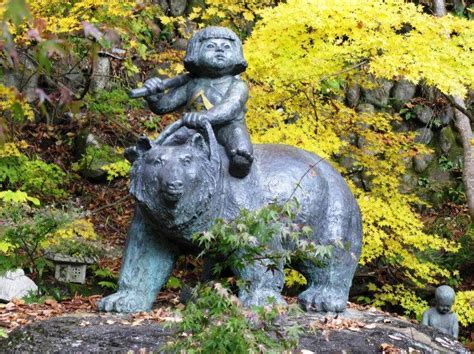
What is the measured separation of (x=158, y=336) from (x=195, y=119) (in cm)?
154

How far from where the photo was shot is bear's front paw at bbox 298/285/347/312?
5.64m

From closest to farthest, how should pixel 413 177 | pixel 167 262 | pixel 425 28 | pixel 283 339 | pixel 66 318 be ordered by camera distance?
pixel 283 339
pixel 66 318
pixel 167 262
pixel 425 28
pixel 413 177

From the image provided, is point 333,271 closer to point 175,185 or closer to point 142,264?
point 142,264

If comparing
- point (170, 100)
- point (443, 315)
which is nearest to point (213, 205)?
point (170, 100)

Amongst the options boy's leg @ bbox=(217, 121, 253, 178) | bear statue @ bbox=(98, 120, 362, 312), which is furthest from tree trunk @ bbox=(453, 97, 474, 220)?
boy's leg @ bbox=(217, 121, 253, 178)

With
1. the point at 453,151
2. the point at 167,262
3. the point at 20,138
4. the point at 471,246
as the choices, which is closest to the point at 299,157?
the point at 167,262

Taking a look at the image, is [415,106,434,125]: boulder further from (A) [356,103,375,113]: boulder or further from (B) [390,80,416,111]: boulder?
(A) [356,103,375,113]: boulder

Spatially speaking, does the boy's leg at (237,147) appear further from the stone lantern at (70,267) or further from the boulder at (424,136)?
the boulder at (424,136)

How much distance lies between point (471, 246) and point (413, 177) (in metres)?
2.48

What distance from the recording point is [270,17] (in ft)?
26.5

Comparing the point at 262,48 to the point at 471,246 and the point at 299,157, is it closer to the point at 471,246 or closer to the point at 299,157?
the point at 299,157

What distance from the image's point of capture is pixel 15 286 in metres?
8.83

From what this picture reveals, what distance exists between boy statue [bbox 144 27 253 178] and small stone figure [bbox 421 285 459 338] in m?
3.26

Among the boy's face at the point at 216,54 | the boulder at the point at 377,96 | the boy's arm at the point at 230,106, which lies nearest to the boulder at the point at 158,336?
the boy's arm at the point at 230,106
